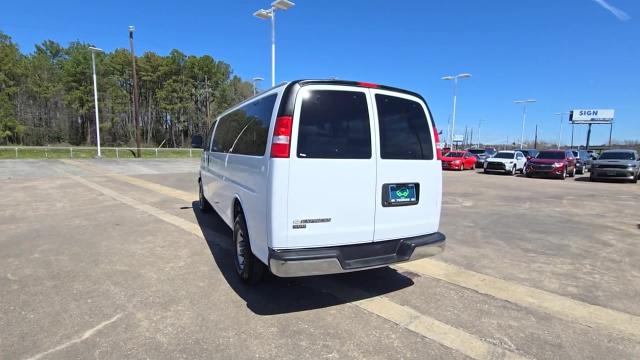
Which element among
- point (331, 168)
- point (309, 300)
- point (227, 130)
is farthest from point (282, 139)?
point (227, 130)

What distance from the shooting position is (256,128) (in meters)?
3.82

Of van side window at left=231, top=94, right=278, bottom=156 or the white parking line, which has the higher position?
van side window at left=231, top=94, right=278, bottom=156

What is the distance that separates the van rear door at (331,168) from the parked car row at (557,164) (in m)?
21.8

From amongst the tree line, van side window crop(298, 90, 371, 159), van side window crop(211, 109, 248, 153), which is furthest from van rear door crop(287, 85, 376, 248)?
the tree line

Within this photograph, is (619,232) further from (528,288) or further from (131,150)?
(131,150)

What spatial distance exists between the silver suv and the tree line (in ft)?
172

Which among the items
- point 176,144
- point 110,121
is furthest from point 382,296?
point 176,144

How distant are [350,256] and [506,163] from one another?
24039 millimetres

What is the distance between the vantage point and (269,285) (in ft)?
13.6

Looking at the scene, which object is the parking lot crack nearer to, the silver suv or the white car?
the silver suv

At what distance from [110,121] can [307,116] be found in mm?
61459

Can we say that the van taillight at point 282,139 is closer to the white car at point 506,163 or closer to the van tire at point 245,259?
the van tire at point 245,259

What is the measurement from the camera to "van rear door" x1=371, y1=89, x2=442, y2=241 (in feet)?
11.5

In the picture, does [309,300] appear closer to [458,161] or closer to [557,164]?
[557,164]
